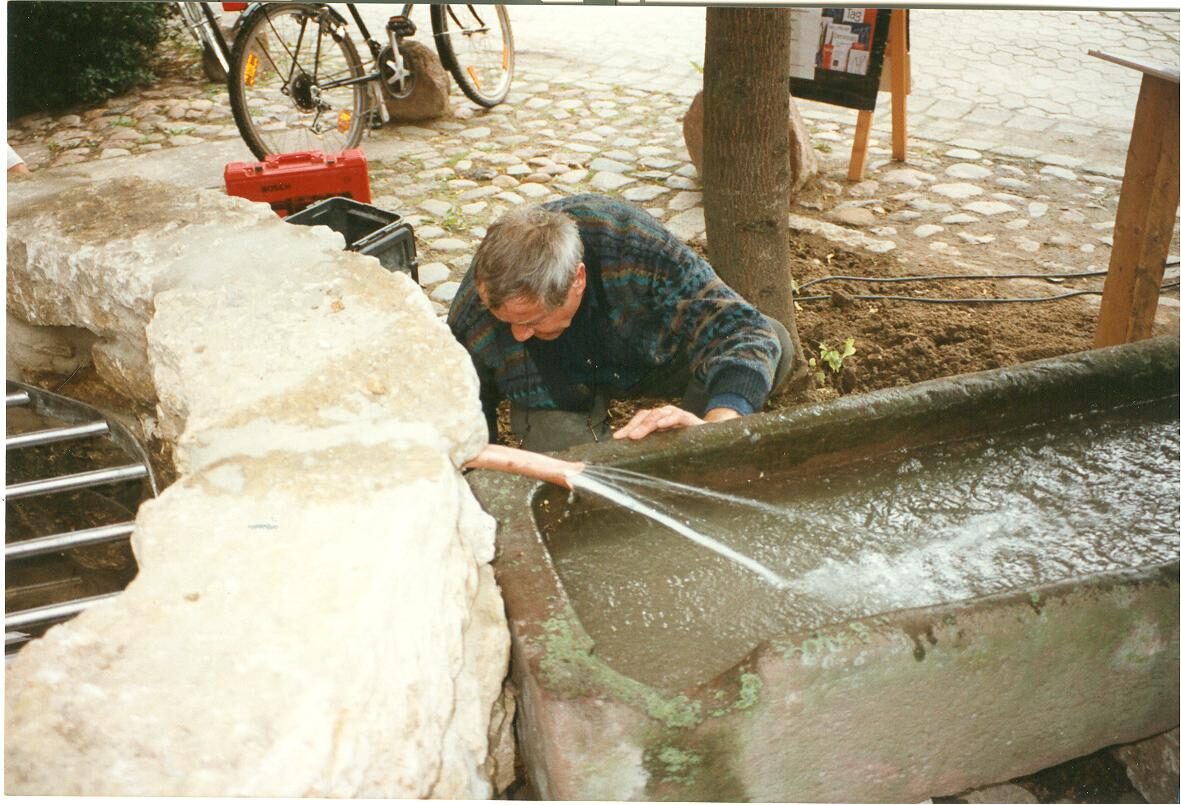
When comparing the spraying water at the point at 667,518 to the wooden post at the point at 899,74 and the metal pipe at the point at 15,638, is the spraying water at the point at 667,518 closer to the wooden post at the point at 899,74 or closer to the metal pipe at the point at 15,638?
the metal pipe at the point at 15,638

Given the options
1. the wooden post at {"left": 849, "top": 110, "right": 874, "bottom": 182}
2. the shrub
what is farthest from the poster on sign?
the shrub

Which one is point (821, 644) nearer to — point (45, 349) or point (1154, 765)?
point (1154, 765)

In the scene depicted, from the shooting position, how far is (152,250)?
218cm

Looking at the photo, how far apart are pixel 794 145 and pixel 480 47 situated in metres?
2.68

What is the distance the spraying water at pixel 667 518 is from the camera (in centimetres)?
204

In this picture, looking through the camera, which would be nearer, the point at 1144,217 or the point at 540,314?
the point at 540,314

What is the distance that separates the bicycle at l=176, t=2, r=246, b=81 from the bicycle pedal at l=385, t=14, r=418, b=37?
881mm

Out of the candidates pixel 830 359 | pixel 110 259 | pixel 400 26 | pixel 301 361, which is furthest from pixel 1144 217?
pixel 400 26

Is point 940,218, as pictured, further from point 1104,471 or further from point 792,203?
point 1104,471

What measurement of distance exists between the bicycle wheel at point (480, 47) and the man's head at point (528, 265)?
4.10 meters

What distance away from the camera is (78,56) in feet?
20.3

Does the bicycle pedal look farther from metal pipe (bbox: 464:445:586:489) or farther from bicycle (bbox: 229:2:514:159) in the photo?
metal pipe (bbox: 464:445:586:489)

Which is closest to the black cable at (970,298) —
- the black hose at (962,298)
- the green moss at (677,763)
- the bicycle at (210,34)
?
the black hose at (962,298)

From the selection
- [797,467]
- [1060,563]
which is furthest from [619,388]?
[1060,563]
